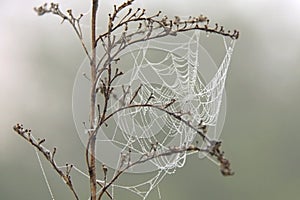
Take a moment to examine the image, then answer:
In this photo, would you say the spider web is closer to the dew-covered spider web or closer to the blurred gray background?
the dew-covered spider web

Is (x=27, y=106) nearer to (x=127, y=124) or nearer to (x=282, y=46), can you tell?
(x=282, y=46)

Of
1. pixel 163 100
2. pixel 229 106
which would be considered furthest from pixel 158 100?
pixel 229 106

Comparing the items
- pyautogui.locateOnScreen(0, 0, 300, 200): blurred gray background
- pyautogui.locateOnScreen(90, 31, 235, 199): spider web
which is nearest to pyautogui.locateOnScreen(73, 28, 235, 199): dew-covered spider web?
pyautogui.locateOnScreen(90, 31, 235, 199): spider web

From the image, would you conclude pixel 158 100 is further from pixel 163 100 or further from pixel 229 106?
pixel 229 106

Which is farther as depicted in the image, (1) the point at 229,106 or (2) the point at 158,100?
(1) the point at 229,106

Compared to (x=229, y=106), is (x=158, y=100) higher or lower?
lower

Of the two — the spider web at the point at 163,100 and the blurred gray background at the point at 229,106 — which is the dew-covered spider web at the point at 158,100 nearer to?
the spider web at the point at 163,100

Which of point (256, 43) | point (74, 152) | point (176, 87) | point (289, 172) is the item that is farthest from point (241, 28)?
point (176, 87)

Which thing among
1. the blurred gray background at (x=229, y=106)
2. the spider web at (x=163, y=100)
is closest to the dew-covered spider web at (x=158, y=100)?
the spider web at (x=163, y=100)
